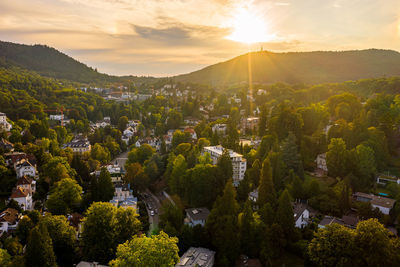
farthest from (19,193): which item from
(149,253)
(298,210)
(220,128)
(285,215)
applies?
(220,128)

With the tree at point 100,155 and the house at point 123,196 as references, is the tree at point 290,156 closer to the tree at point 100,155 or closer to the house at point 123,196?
the house at point 123,196

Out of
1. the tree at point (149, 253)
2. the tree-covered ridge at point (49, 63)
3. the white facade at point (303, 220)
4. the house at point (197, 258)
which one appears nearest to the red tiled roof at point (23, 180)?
the tree at point (149, 253)

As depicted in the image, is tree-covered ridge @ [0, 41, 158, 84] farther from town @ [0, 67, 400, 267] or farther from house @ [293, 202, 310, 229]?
house @ [293, 202, 310, 229]

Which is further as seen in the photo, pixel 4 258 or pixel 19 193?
pixel 19 193

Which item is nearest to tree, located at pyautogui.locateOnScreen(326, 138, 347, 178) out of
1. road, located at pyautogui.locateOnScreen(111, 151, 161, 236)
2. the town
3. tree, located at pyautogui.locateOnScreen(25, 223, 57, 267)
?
the town

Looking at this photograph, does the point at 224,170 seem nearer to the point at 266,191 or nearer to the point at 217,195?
the point at 217,195

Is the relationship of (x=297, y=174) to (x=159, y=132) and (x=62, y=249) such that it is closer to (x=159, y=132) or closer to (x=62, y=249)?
(x=62, y=249)
